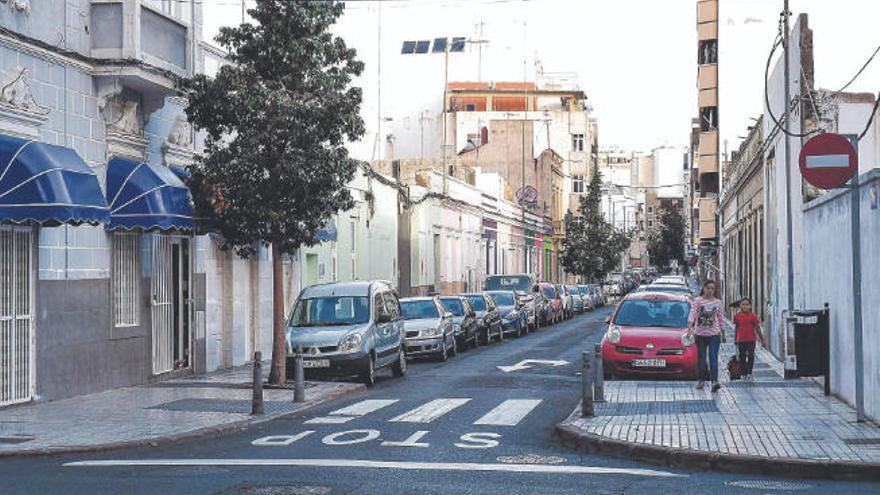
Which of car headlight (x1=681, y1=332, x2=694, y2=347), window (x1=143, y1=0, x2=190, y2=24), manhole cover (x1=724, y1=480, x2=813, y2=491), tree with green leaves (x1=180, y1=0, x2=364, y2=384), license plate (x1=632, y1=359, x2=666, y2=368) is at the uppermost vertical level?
window (x1=143, y1=0, x2=190, y2=24)

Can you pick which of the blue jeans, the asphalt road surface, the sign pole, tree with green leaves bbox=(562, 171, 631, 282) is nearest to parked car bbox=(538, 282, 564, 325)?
the blue jeans

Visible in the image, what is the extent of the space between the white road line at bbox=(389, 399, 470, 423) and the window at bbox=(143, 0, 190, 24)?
861 cm

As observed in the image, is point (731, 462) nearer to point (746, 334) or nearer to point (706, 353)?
point (706, 353)

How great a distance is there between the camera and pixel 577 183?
4429 inches

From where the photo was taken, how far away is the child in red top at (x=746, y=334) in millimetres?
21094

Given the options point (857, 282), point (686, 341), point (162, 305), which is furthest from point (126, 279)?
point (857, 282)

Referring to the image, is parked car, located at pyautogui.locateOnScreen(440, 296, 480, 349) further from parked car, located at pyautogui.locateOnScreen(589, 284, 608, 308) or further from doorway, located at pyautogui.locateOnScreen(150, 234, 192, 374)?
parked car, located at pyautogui.locateOnScreen(589, 284, 608, 308)

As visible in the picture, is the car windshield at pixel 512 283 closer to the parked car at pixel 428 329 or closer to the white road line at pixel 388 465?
the parked car at pixel 428 329

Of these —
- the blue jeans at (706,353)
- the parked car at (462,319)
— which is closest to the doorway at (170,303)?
the parked car at (462,319)

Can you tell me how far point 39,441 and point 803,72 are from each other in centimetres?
1667

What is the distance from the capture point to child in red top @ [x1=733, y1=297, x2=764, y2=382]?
21.1 meters

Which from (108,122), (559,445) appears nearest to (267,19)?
(108,122)

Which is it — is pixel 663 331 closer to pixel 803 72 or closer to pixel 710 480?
pixel 803 72

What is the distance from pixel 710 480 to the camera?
11.1 metres
